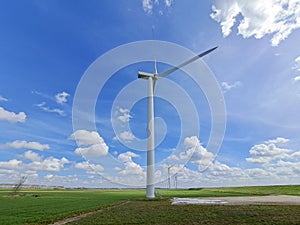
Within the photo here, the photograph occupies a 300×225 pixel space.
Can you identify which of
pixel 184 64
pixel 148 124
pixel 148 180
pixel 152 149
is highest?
pixel 184 64

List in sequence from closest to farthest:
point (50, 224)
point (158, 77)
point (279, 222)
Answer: point (279, 222) < point (50, 224) < point (158, 77)

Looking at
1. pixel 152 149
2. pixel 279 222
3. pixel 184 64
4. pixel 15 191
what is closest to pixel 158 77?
pixel 184 64

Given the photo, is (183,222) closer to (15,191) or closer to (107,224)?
(107,224)

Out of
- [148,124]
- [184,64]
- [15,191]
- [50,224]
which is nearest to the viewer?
[50,224]

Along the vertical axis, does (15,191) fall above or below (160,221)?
above

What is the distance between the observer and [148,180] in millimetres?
54312

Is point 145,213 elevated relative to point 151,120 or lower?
lower

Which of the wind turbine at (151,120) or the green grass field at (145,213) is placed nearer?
the green grass field at (145,213)

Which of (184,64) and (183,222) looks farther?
(184,64)

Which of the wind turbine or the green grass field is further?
the wind turbine

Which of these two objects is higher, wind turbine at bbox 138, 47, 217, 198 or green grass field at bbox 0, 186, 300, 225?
wind turbine at bbox 138, 47, 217, 198

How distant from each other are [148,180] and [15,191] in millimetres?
73817

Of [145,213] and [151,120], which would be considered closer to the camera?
[145,213]

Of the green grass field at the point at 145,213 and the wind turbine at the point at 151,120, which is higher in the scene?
the wind turbine at the point at 151,120
